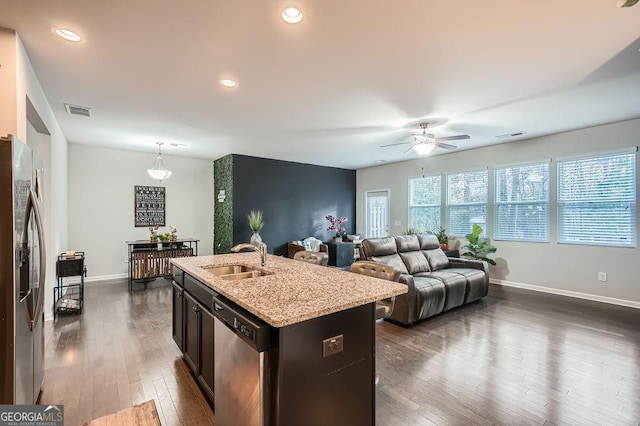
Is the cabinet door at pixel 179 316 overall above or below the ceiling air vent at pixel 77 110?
below

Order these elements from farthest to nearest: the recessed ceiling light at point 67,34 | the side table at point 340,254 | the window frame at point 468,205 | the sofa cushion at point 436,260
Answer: the side table at point 340,254 → the window frame at point 468,205 → the sofa cushion at point 436,260 → the recessed ceiling light at point 67,34

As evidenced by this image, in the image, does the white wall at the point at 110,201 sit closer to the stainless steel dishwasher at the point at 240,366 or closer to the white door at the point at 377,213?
the white door at the point at 377,213

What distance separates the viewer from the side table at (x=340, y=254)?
7.14 meters

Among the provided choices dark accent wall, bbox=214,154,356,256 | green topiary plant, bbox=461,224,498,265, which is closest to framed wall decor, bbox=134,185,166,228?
dark accent wall, bbox=214,154,356,256

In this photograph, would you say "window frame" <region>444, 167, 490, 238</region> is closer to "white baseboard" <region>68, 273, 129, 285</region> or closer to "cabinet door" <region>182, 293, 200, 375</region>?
"cabinet door" <region>182, 293, 200, 375</region>

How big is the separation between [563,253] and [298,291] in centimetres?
534

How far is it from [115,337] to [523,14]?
4.75 metres

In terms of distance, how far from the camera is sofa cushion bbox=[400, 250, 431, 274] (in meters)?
4.57

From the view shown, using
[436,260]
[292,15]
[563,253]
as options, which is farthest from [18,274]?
[563,253]

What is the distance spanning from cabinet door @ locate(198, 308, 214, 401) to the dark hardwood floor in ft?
0.49

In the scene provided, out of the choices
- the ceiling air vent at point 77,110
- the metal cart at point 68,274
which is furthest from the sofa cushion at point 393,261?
the ceiling air vent at point 77,110

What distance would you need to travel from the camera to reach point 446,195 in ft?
21.7

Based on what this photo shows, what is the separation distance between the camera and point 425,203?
7.05 m

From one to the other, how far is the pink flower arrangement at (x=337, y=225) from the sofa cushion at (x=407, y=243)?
10.3ft
